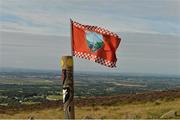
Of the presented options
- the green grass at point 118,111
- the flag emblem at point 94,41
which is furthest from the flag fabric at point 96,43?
the green grass at point 118,111

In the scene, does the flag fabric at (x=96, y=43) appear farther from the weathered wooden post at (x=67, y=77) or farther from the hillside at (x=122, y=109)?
the hillside at (x=122, y=109)

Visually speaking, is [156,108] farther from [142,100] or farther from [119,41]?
[119,41]

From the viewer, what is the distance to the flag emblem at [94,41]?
740 inches

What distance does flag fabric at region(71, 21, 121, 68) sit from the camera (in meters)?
18.7

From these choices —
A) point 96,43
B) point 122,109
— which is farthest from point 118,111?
point 96,43

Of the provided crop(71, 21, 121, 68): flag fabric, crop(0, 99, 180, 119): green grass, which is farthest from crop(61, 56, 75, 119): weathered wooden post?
crop(0, 99, 180, 119): green grass

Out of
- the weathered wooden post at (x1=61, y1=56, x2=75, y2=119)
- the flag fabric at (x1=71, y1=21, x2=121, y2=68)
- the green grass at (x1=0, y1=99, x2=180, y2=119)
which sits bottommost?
the green grass at (x1=0, y1=99, x2=180, y2=119)

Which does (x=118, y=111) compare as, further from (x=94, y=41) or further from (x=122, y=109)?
(x=94, y=41)

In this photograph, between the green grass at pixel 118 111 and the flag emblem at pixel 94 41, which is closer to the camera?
the flag emblem at pixel 94 41

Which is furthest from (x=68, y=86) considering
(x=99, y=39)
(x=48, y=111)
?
(x=48, y=111)

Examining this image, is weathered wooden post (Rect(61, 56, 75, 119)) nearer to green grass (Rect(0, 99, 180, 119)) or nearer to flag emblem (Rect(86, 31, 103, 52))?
flag emblem (Rect(86, 31, 103, 52))

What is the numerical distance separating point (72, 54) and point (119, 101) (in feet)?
55.4

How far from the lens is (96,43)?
741 inches

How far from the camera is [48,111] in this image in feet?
104
